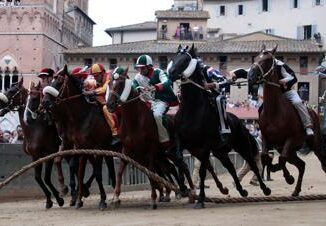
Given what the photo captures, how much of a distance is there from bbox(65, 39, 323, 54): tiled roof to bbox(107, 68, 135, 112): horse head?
5505 centimetres

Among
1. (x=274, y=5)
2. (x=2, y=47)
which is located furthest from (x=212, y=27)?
(x=2, y=47)

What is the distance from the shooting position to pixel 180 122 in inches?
531

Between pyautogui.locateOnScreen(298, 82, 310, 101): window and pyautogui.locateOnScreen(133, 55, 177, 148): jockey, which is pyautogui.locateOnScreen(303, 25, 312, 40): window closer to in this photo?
pyautogui.locateOnScreen(298, 82, 310, 101): window

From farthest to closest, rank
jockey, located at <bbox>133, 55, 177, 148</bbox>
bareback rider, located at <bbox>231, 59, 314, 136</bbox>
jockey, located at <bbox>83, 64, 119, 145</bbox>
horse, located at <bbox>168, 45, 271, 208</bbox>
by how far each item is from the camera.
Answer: jockey, located at <bbox>83, 64, 119, 145</bbox> < jockey, located at <bbox>133, 55, 177, 148</bbox> < bareback rider, located at <bbox>231, 59, 314, 136</bbox> < horse, located at <bbox>168, 45, 271, 208</bbox>

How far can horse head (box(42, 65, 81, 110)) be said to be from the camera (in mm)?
14570

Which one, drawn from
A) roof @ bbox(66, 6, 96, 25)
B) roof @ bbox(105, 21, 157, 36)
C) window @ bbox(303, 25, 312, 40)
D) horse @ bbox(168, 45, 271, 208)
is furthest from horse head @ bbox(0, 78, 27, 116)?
roof @ bbox(105, 21, 157, 36)

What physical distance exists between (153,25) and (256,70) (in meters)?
88.7

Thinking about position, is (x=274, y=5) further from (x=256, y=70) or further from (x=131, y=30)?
(x=256, y=70)

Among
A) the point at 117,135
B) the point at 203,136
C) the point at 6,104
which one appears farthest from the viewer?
the point at 6,104

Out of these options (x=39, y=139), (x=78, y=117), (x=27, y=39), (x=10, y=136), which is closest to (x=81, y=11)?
(x=27, y=39)

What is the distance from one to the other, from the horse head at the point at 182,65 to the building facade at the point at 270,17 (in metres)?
70.6

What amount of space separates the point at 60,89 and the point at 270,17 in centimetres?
7717

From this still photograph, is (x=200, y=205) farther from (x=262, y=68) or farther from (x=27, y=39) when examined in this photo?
(x=27, y=39)

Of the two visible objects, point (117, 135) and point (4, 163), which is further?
point (4, 163)
